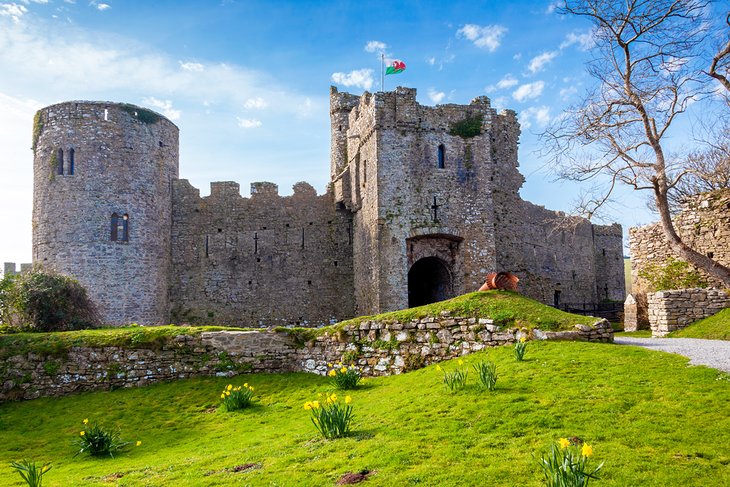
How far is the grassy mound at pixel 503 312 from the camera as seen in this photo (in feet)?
46.6

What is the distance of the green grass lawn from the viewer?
7.50m

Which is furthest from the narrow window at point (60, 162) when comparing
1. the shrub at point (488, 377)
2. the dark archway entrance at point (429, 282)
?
the shrub at point (488, 377)

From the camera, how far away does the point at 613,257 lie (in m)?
39.4

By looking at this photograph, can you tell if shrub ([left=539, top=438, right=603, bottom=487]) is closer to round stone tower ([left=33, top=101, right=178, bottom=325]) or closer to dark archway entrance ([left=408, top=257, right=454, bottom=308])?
dark archway entrance ([left=408, top=257, right=454, bottom=308])

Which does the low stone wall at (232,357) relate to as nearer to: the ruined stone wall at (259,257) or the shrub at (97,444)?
the shrub at (97,444)

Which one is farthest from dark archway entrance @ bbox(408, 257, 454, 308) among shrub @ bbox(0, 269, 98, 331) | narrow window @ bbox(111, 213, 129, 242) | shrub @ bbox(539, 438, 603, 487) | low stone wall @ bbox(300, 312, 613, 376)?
shrub @ bbox(539, 438, 603, 487)

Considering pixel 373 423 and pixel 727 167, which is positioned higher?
pixel 727 167

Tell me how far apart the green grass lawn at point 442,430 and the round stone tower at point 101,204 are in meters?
10.8

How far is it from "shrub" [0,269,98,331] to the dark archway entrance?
530 inches

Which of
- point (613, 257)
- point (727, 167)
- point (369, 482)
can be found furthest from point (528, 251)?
point (369, 482)

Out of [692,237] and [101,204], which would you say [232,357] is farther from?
[692,237]

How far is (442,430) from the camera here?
9.05 metres

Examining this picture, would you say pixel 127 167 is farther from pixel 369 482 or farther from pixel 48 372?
pixel 369 482

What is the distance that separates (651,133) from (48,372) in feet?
60.3
